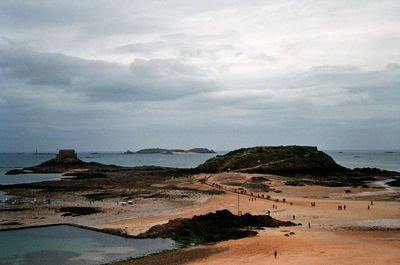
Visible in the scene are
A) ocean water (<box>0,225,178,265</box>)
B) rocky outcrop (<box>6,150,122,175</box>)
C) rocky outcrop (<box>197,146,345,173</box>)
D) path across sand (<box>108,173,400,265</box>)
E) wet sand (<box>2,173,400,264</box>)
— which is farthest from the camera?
rocky outcrop (<box>6,150,122,175</box>)

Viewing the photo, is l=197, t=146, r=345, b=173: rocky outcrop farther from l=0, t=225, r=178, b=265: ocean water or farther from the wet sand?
l=0, t=225, r=178, b=265: ocean water

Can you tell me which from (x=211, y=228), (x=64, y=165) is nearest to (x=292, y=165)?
(x=211, y=228)

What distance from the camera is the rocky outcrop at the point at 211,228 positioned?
31.6m

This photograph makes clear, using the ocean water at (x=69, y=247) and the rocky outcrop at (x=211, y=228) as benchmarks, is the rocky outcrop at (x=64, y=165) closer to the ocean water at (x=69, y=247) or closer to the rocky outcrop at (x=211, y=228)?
the ocean water at (x=69, y=247)

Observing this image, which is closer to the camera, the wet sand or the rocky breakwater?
the wet sand

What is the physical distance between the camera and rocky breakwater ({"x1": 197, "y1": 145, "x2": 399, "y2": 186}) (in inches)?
3733

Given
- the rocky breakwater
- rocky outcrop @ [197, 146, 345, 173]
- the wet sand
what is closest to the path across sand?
the wet sand

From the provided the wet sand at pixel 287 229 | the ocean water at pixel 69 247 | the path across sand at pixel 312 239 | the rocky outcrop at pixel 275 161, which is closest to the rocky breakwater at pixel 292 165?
the rocky outcrop at pixel 275 161

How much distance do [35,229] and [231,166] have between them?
2970 inches

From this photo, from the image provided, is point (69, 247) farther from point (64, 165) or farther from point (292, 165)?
point (64, 165)

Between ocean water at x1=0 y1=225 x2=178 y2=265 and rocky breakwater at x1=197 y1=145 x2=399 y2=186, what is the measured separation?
68411mm

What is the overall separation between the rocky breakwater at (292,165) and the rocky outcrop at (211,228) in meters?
57.6

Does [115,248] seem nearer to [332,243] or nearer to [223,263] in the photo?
[223,263]

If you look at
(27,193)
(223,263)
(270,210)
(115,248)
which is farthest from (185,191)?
(223,263)
